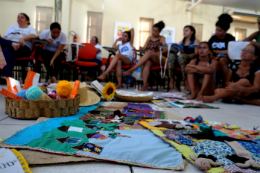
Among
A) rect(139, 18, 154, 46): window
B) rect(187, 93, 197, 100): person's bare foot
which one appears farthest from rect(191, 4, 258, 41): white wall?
rect(187, 93, 197, 100): person's bare foot

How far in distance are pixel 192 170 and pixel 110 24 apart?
6.71 meters

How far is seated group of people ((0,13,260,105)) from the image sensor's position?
252cm

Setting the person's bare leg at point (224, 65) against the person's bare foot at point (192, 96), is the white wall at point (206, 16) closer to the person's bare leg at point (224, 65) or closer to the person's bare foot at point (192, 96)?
the person's bare leg at point (224, 65)

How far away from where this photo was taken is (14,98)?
1.18 m

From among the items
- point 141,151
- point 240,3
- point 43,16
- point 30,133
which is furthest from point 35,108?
point 240,3

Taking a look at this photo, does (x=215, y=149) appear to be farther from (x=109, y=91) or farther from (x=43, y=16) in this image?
(x=43, y=16)

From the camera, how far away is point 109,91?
2047 millimetres

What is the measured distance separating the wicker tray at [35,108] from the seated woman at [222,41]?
2.51 m

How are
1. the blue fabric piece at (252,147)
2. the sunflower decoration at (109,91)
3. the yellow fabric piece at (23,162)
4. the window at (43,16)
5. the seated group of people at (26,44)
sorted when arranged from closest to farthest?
the yellow fabric piece at (23,162)
the blue fabric piece at (252,147)
the sunflower decoration at (109,91)
the seated group of people at (26,44)
the window at (43,16)

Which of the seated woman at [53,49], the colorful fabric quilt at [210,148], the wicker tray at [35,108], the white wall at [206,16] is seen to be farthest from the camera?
the white wall at [206,16]

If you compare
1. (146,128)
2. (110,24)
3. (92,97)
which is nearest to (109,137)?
(146,128)

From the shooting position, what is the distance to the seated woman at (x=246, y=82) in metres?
2.47

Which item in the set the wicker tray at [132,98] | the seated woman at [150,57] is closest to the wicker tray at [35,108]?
the wicker tray at [132,98]

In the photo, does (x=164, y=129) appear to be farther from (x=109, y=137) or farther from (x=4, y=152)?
(x=4, y=152)
